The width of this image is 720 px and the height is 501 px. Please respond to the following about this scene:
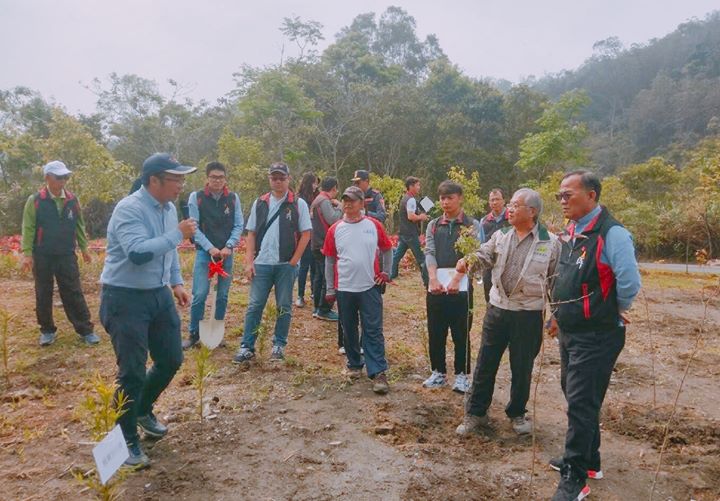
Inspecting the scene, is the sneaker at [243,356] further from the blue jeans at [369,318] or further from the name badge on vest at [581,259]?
the name badge on vest at [581,259]

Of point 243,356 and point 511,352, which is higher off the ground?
point 511,352

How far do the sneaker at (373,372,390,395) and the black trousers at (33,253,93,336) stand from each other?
3.35 meters

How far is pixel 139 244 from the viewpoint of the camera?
9.41 ft

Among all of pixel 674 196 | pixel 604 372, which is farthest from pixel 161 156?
pixel 674 196

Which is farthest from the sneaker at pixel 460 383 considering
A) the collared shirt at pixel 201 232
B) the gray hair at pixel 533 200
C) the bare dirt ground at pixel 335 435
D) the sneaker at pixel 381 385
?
the collared shirt at pixel 201 232

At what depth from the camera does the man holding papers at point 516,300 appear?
11.0ft

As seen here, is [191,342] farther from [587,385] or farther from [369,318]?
[587,385]

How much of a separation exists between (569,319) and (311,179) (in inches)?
174

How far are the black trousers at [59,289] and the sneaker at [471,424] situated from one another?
4193mm

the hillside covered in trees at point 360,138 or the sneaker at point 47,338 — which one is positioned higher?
the hillside covered in trees at point 360,138

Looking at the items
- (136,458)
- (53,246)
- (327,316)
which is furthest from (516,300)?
(53,246)

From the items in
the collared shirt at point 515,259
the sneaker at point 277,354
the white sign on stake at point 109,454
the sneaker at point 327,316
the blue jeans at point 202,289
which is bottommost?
the sneaker at point 327,316

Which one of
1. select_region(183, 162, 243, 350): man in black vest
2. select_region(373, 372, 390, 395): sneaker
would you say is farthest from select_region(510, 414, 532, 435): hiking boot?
select_region(183, 162, 243, 350): man in black vest

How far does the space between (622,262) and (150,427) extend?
310cm
